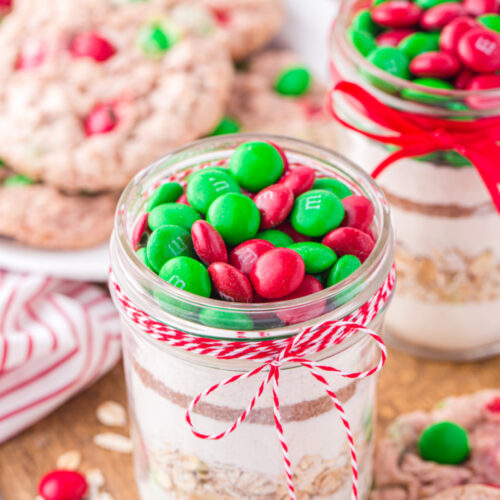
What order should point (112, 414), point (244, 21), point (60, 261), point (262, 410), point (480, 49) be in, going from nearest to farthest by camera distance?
point (262, 410) < point (480, 49) < point (112, 414) < point (60, 261) < point (244, 21)

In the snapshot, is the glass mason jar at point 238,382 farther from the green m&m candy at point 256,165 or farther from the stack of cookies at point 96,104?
the stack of cookies at point 96,104

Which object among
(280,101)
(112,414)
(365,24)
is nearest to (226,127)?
(280,101)

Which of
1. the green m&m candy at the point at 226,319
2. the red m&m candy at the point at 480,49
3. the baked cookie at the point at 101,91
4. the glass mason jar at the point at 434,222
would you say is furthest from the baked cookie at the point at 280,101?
the green m&m candy at the point at 226,319

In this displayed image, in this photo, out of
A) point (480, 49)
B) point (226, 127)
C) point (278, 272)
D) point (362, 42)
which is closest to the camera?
point (278, 272)

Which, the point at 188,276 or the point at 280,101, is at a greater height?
the point at 188,276

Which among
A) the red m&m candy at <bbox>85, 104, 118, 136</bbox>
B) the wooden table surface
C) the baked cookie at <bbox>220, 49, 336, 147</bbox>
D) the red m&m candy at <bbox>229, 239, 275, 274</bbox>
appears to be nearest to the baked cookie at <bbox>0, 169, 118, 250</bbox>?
the red m&m candy at <bbox>85, 104, 118, 136</bbox>

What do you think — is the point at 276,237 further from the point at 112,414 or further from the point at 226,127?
the point at 226,127
